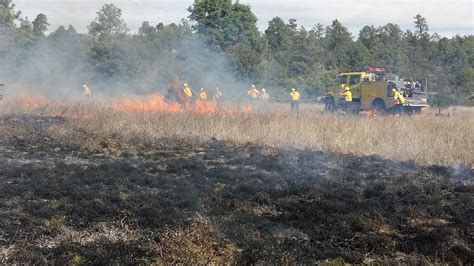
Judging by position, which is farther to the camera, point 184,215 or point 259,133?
point 259,133

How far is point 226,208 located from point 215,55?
27814 mm

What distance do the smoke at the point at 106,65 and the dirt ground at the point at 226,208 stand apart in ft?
62.7

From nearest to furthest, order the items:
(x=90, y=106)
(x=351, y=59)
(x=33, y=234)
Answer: (x=33, y=234) → (x=90, y=106) → (x=351, y=59)

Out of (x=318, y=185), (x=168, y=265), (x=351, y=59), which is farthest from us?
(x=351, y=59)

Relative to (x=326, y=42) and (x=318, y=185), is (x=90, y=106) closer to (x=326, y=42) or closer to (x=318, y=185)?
(x=318, y=185)

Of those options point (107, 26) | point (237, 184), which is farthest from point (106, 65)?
point (237, 184)

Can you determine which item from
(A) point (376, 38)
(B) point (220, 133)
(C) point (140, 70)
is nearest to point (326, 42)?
(A) point (376, 38)

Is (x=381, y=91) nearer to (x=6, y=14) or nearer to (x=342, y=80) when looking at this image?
(x=342, y=80)

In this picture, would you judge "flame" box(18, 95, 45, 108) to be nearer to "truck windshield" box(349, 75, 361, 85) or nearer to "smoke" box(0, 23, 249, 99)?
"smoke" box(0, 23, 249, 99)

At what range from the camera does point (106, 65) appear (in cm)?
3759

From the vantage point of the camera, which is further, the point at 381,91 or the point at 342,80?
→ the point at 342,80

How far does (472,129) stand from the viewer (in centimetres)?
1390

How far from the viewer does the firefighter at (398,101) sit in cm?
2205

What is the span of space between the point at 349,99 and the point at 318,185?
1533cm
